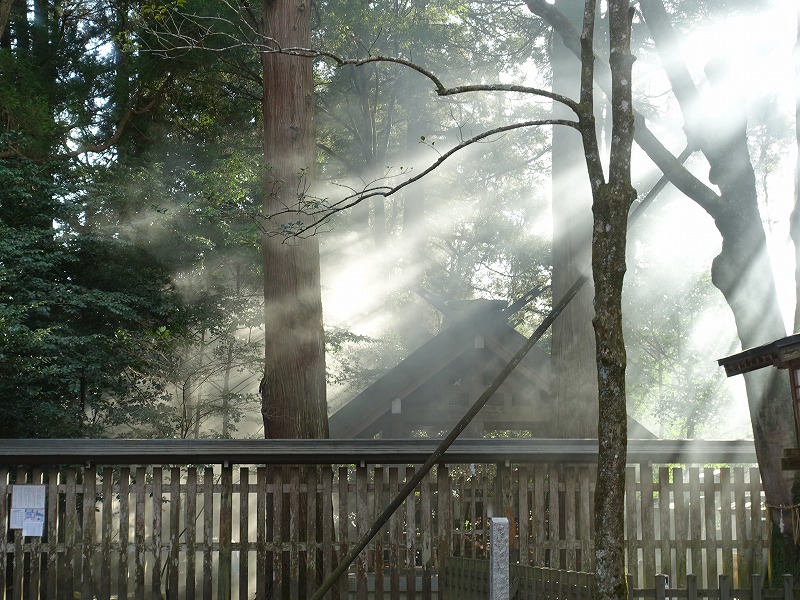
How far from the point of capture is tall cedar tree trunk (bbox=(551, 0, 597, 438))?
45.4 feet

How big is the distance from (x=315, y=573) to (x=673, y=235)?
21.7 metres

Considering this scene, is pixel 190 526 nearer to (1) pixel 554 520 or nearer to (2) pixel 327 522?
(2) pixel 327 522

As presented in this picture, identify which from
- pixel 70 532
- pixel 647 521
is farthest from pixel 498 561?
pixel 70 532

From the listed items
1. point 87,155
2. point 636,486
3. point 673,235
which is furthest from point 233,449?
point 673,235

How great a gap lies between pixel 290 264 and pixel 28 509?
4217mm

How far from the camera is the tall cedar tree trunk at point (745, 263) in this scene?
9.23 meters

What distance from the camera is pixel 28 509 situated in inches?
351

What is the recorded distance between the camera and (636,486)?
9.59 meters

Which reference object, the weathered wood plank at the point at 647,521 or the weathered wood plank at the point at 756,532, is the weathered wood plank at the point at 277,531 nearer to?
the weathered wood plank at the point at 647,521

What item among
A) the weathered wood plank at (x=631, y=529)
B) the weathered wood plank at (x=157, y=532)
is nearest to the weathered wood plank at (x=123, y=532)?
the weathered wood plank at (x=157, y=532)

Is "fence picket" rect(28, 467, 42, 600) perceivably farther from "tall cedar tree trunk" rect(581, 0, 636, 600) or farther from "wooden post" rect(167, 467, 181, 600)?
"tall cedar tree trunk" rect(581, 0, 636, 600)

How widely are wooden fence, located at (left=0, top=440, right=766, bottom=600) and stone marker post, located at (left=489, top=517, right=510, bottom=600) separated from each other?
268cm

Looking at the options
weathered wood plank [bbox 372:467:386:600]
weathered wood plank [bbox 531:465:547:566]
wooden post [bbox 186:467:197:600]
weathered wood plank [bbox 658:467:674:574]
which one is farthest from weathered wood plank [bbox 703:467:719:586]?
wooden post [bbox 186:467:197:600]

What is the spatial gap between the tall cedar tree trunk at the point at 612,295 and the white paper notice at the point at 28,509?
573 cm
